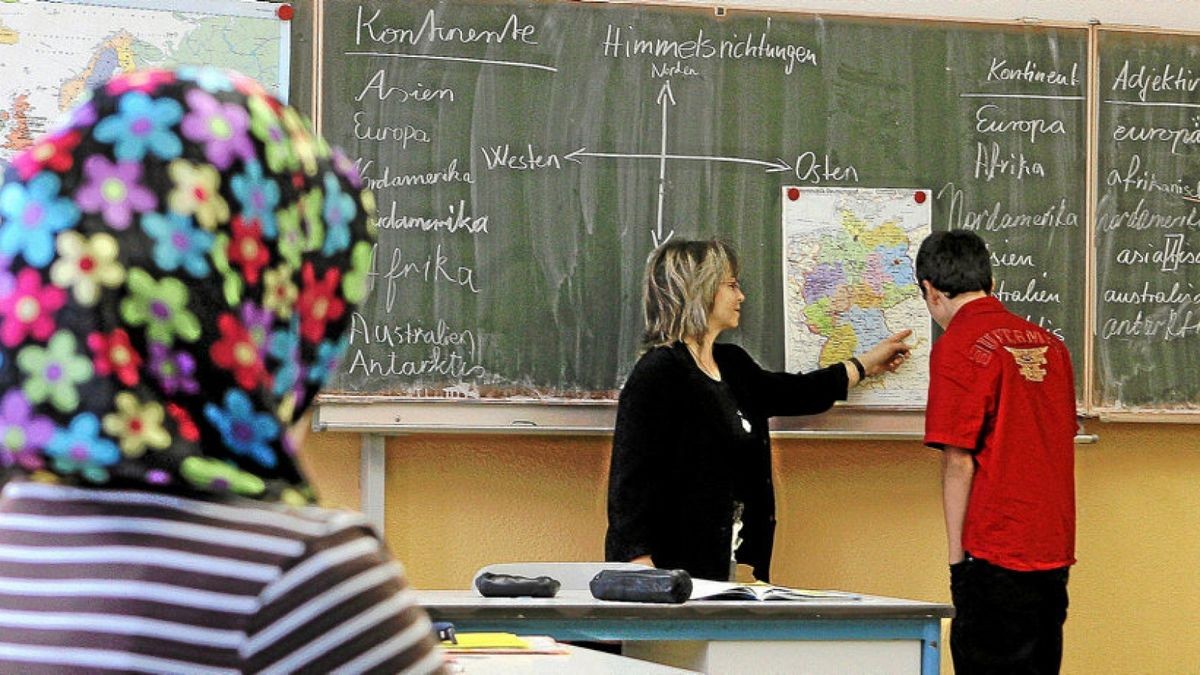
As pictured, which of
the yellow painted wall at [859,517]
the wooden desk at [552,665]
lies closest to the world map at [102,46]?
the yellow painted wall at [859,517]

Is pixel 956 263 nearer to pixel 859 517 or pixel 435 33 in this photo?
pixel 859 517

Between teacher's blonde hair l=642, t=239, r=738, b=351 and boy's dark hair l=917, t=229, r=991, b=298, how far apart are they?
549 mm

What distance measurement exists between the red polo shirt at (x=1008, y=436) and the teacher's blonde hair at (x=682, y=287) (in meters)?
0.65

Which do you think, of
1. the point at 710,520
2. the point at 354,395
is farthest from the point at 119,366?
the point at 354,395

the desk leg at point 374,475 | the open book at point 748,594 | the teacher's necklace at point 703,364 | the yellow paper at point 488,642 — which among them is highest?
the teacher's necklace at point 703,364

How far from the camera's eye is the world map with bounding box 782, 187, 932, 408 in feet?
15.3

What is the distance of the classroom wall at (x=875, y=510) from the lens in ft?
15.3

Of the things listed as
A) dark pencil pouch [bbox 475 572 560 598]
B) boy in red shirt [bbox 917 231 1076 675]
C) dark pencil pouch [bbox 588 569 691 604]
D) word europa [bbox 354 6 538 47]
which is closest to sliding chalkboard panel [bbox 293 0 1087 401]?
word europa [bbox 354 6 538 47]

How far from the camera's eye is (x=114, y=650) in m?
0.87

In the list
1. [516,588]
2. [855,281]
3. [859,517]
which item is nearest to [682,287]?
[855,281]

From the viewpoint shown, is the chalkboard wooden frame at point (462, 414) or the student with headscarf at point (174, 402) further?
the chalkboard wooden frame at point (462, 414)

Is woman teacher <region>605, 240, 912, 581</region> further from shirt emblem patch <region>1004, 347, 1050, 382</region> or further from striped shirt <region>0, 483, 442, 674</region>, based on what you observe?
striped shirt <region>0, 483, 442, 674</region>

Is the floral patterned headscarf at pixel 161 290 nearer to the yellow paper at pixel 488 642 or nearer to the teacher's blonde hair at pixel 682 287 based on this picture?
the yellow paper at pixel 488 642

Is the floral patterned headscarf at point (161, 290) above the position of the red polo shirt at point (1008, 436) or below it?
above
